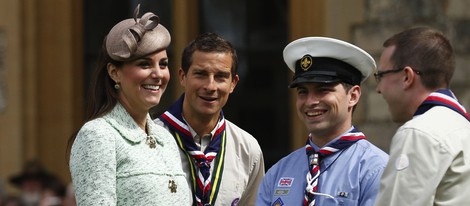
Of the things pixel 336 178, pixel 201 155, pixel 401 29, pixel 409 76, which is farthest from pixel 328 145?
pixel 401 29

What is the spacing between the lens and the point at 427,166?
15.4ft

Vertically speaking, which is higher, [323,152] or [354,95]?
[354,95]

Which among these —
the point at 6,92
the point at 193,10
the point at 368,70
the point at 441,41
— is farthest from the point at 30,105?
the point at 441,41

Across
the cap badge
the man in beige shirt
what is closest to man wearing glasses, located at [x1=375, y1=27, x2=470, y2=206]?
the cap badge

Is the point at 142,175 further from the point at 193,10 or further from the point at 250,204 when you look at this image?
the point at 193,10

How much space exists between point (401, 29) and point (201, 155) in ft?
14.2

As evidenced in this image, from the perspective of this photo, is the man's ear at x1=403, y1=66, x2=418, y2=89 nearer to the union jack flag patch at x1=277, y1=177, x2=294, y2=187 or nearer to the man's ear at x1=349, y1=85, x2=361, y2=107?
the man's ear at x1=349, y1=85, x2=361, y2=107

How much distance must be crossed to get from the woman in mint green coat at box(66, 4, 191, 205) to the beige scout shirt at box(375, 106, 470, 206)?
2.93 ft

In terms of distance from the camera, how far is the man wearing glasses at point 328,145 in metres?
5.42

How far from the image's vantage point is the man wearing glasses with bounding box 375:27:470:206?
185 inches

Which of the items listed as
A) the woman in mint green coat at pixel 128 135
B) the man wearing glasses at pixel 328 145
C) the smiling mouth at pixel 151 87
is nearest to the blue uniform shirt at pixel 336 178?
the man wearing glasses at pixel 328 145

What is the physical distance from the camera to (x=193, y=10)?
36.1ft

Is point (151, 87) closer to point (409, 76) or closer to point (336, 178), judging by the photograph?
point (336, 178)

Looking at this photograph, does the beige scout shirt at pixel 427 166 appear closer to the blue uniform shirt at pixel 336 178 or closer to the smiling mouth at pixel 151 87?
the blue uniform shirt at pixel 336 178
